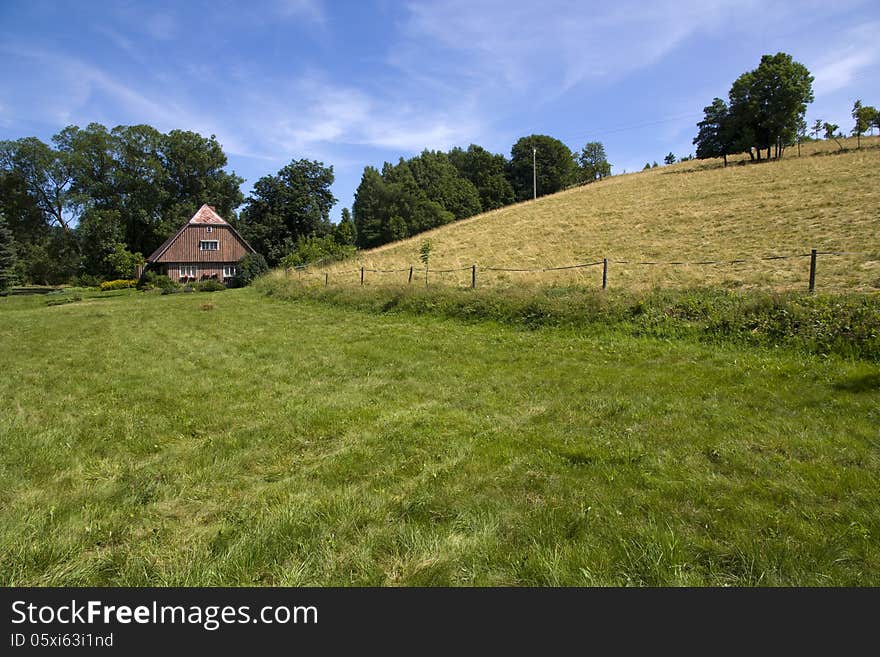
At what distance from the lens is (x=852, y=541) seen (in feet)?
9.54

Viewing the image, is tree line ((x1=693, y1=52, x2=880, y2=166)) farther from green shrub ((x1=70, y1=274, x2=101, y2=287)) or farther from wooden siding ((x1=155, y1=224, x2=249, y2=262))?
green shrub ((x1=70, y1=274, x2=101, y2=287))

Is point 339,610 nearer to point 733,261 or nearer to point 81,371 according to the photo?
point 81,371

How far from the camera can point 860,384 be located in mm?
6051

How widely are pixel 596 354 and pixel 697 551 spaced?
644cm

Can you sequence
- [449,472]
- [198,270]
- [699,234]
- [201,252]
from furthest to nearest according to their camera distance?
[201,252]
[198,270]
[699,234]
[449,472]

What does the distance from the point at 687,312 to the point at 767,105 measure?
58.9 m

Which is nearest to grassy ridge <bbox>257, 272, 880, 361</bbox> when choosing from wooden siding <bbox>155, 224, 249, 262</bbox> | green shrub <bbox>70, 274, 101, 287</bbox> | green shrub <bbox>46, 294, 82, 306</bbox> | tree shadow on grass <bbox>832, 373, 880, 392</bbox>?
tree shadow on grass <bbox>832, 373, 880, 392</bbox>

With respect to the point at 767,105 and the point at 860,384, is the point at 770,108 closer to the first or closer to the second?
the point at 767,105

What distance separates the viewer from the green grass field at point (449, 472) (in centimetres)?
281

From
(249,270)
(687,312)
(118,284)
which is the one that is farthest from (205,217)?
(687,312)

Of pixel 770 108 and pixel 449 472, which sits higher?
pixel 770 108

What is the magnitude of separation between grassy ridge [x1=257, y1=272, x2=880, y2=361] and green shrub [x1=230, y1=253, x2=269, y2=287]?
29.5 metres

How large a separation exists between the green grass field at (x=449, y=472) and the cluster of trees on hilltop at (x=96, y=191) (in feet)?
196

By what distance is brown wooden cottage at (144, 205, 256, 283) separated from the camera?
4534 cm
